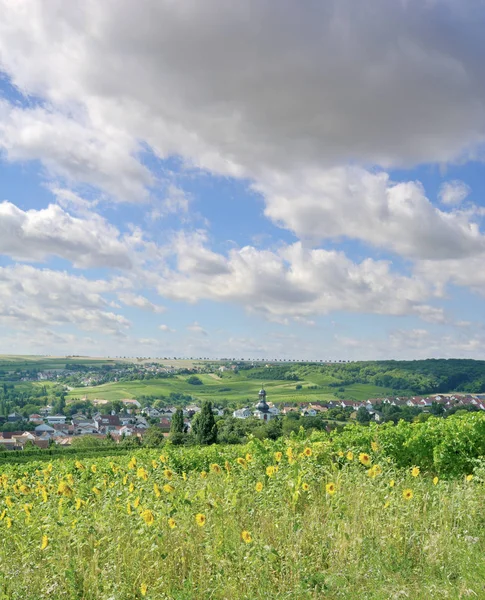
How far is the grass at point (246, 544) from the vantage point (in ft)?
14.6

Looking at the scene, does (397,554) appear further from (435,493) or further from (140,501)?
(140,501)

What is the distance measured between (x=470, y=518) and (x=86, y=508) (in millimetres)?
4262

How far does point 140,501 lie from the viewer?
589 cm

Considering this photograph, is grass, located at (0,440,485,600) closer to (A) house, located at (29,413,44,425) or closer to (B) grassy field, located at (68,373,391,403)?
(B) grassy field, located at (68,373,391,403)

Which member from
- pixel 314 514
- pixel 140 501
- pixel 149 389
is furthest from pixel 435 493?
pixel 149 389

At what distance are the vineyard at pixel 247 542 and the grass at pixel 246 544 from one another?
0.01 meters

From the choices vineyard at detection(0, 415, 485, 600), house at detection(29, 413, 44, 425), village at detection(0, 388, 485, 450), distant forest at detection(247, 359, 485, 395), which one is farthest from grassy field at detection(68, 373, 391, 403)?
vineyard at detection(0, 415, 485, 600)

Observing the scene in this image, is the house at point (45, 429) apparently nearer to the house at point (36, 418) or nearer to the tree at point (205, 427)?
the house at point (36, 418)

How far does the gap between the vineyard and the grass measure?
1cm

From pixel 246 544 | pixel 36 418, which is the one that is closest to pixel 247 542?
pixel 246 544

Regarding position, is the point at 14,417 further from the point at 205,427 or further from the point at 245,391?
the point at 205,427

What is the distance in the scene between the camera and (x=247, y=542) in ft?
15.2

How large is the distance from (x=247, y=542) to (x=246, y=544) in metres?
0.25

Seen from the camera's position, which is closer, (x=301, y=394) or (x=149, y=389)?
(x=301, y=394)
